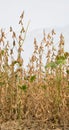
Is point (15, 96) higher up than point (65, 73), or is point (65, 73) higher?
point (65, 73)

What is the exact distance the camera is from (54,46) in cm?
298

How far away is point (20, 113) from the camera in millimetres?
2576

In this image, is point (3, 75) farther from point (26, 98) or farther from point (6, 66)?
point (26, 98)

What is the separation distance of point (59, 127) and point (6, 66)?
798 mm

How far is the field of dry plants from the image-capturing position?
2.48 metres

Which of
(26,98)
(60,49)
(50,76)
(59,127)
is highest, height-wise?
(60,49)

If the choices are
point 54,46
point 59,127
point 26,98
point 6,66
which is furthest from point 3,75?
point 59,127

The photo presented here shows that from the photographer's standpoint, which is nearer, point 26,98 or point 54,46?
point 26,98

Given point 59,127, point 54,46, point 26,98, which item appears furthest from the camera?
point 54,46

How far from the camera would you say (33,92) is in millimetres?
2754

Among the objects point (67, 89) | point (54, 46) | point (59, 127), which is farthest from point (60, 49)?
point (59, 127)

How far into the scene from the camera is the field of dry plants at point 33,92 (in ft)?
8.14

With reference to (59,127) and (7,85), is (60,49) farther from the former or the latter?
(59,127)

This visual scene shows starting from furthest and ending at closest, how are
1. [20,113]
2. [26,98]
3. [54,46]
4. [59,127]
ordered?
[54,46] → [26,98] → [20,113] → [59,127]
